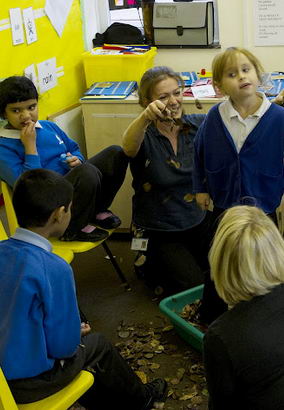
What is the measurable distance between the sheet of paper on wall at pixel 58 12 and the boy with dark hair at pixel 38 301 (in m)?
1.56

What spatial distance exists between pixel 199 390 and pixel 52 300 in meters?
0.83

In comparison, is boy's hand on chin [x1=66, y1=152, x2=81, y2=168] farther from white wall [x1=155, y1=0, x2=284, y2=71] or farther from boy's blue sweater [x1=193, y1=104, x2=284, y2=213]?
white wall [x1=155, y1=0, x2=284, y2=71]

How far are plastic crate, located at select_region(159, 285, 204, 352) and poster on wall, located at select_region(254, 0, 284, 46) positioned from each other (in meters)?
1.61

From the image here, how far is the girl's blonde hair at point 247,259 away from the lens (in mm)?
1260

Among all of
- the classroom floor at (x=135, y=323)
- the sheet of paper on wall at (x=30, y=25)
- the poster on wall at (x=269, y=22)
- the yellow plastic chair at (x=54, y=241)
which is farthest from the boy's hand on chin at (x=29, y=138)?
the poster on wall at (x=269, y=22)

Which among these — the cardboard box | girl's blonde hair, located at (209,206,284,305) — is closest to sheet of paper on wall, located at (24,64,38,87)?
the cardboard box

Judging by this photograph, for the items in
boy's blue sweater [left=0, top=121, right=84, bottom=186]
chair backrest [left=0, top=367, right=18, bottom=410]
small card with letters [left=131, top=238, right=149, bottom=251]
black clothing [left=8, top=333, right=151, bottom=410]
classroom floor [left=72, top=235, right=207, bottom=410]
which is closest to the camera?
chair backrest [left=0, top=367, right=18, bottom=410]

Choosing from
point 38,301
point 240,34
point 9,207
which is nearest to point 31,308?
point 38,301

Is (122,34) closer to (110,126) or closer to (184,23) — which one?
(184,23)

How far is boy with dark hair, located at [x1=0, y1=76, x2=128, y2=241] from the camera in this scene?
7.26 ft

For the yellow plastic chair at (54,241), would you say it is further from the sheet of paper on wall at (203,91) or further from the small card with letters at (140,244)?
the sheet of paper on wall at (203,91)

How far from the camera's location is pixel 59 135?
8.07 ft

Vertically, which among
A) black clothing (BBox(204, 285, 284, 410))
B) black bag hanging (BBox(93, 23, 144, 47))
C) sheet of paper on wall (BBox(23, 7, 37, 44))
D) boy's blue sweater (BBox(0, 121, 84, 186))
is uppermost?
sheet of paper on wall (BBox(23, 7, 37, 44))

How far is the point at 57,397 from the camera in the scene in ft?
5.06
